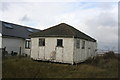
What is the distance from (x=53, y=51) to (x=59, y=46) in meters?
0.90

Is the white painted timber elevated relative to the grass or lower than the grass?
elevated

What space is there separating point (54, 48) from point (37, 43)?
245 centimetres

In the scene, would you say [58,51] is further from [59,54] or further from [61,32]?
[61,32]

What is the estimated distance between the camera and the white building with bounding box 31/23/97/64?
19.4 metres

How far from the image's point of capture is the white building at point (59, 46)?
1942 cm

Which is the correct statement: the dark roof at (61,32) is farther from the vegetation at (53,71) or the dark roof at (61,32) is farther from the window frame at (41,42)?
the vegetation at (53,71)

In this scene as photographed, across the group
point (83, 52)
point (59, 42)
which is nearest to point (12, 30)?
point (59, 42)

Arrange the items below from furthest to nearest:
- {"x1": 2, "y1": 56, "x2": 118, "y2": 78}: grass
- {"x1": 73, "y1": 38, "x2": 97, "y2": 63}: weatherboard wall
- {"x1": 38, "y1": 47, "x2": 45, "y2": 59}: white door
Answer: {"x1": 38, "y1": 47, "x2": 45, "y2": 59}: white door
{"x1": 73, "y1": 38, "x2": 97, "y2": 63}: weatherboard wall
{"x1": 2, "y1": 56, "x2": 118, "y2": 78}: grass

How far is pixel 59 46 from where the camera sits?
19.9 m

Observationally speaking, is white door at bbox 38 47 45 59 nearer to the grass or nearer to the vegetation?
the vegetation

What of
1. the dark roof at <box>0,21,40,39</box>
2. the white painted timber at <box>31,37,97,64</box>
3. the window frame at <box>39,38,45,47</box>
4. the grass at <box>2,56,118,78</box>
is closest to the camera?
the grass at <box>2,56,118,78</box>

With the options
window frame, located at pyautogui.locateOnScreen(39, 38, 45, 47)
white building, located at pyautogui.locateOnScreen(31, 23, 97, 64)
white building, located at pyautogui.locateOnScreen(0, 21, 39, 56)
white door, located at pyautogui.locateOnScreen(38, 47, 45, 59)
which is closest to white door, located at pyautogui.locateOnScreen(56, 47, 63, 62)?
white building, located at pyautogui.locateOnScreen(31, 23, 97, 64)

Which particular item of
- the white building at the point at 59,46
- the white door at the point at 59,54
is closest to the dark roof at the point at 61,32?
the white building at the point at 59,46

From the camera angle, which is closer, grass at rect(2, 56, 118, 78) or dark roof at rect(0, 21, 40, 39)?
grass at rect(2, 56, 118, 78)
